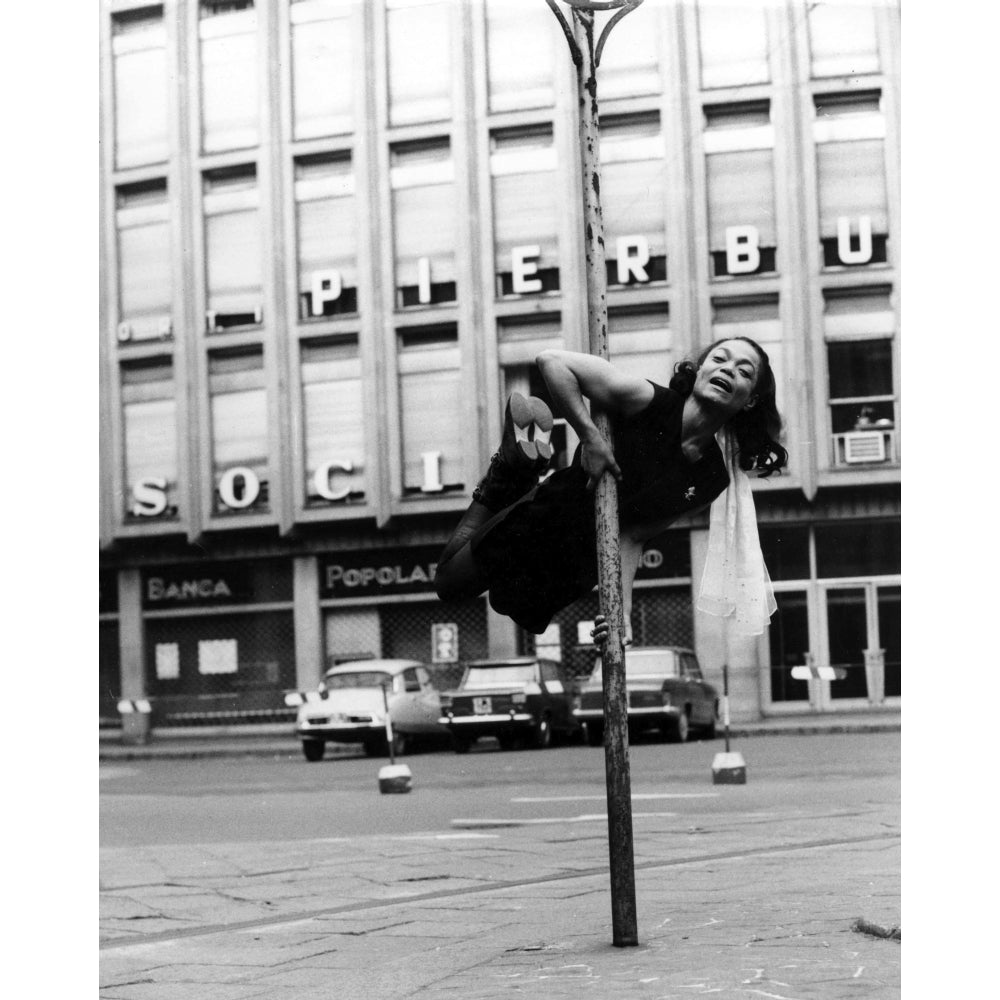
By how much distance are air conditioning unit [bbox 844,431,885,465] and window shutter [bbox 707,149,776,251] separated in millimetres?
1545

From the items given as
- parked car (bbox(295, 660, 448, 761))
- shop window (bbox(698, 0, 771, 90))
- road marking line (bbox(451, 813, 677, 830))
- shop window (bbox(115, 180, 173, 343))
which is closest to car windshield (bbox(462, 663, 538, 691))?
parked car (bbox(295, 660, 448, 761))

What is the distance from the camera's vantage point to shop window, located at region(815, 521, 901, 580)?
30.5 ft

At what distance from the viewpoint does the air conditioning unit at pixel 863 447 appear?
452 inches

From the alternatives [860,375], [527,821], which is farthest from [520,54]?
[527,821]

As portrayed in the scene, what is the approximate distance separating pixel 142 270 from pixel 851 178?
170 inches

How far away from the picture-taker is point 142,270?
410 inches

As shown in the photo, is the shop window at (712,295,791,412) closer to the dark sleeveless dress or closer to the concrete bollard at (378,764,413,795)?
the concrete bollard at (378,764,413,795)

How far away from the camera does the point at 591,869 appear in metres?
8.49

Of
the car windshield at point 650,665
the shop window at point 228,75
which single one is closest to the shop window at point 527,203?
the shop window at point 228,75

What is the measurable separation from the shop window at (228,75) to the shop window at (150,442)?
2055 mm

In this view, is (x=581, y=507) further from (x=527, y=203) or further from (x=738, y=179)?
(x=738, y=179)

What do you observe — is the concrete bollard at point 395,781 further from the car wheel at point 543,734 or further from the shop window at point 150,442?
the shop window at point 150,442
